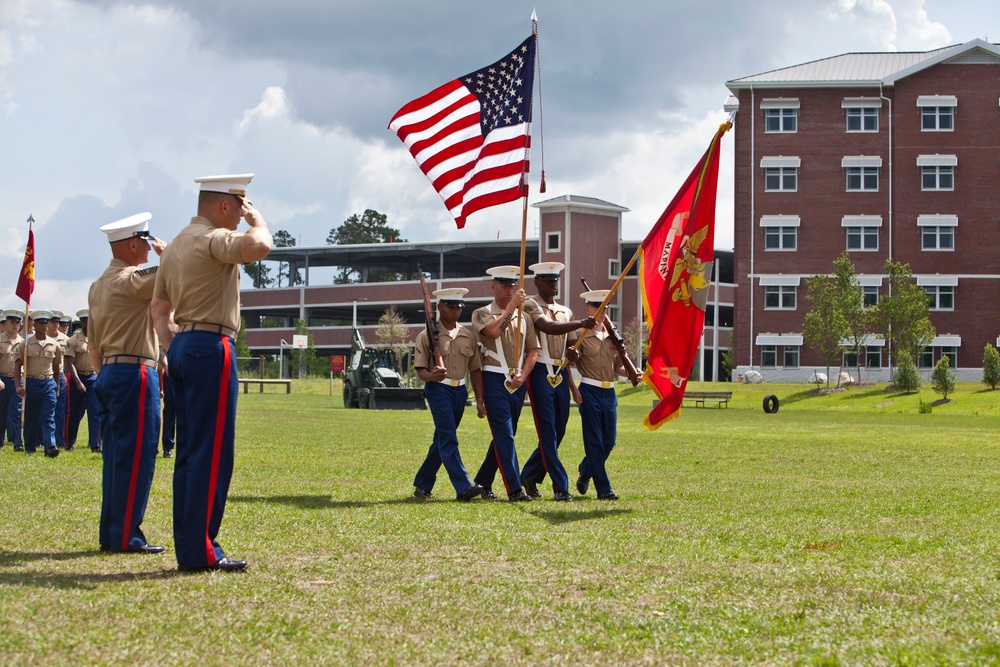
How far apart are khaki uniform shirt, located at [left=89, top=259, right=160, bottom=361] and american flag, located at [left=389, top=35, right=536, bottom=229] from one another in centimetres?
419

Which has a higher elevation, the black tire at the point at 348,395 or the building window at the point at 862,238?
the building window at the point at 862,238

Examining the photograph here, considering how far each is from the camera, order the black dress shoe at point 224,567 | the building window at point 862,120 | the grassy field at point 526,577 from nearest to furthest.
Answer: the grassy field at point 526,577
the black dress shoe at point 224,567
the building window at point 862,120

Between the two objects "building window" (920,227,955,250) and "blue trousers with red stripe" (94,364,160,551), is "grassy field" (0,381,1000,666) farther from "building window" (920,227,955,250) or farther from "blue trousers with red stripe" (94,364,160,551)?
"building window" (920,227,955,250)

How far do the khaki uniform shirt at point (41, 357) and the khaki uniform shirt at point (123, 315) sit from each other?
452 inches

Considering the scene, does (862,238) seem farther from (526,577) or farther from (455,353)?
(526,577)

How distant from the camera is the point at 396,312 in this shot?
296ft

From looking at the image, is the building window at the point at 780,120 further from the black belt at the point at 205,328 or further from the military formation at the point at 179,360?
the black belt at the point at 205,328

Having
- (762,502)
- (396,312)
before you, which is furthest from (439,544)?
(396,312)

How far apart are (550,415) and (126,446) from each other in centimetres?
477

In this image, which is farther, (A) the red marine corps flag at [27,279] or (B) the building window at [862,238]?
(B) the building window at [862,238]

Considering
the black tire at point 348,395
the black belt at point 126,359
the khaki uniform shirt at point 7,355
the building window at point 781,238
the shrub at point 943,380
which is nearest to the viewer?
the black belt at point 126,359

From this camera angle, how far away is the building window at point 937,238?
214 feet

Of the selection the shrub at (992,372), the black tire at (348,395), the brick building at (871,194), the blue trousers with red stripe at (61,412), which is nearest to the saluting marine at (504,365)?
the blue trousers with red stripe at (61,412)

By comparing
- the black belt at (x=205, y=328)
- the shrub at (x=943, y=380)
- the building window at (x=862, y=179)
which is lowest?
the shrub at (x=943, y=380)
